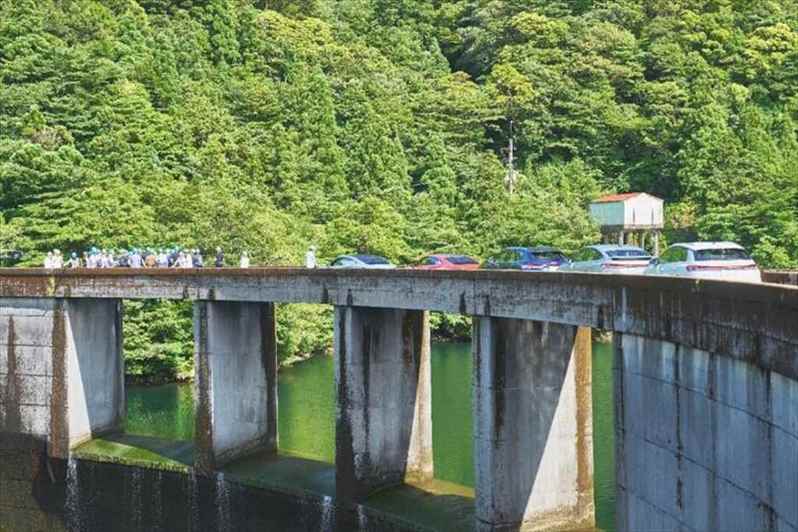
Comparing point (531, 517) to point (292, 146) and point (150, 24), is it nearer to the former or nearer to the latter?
point (292, 146)

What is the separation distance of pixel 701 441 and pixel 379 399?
14.2 m

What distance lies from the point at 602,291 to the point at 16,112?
6948cm

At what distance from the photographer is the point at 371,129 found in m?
95.2

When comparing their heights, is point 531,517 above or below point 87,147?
below

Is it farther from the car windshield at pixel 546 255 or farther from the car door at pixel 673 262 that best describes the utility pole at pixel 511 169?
the car door at pixel 673 262

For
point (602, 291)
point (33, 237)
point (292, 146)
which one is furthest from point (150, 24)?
point (602, 291)

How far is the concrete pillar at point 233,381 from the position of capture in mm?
36000

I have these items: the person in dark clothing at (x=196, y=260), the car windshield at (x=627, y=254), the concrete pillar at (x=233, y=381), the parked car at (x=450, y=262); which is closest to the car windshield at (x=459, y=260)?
the parked car at (x=450, y=262)

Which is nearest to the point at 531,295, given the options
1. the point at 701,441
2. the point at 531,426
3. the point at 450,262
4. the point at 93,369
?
the point at 531,426

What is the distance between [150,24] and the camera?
11644cm

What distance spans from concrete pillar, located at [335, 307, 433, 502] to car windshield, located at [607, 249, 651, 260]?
21.1 feet

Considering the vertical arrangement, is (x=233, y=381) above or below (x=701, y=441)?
below

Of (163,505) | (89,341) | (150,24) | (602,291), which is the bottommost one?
(163,505)

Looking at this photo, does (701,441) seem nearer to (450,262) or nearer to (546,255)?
(546,255)
